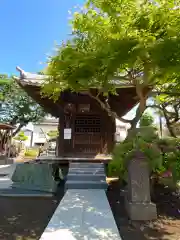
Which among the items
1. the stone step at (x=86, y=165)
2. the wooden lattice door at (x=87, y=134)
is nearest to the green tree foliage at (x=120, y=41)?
the stone step at (x=86, y=165)

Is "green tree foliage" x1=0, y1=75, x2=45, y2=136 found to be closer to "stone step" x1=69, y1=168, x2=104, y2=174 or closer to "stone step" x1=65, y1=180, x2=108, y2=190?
"stone step" x1=69, y1=168, x2=104, y2=174

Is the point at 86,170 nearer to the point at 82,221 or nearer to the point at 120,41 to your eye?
the point at 82,221

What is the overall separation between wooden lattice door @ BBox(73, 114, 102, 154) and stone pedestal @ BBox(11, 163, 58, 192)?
2.15 meters

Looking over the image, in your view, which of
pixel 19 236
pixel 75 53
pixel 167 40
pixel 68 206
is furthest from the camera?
pixel 75 53

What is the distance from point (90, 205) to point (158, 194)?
237 centimetres

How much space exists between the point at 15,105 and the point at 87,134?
1585cm

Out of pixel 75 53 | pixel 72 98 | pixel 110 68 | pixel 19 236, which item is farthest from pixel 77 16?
pixel 19 236

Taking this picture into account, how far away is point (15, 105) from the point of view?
21.6 meters

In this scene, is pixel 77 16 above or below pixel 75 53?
above

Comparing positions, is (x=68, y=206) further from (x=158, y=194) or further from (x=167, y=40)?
(x=167, y=40)

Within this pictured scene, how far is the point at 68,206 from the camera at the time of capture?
3.95 m

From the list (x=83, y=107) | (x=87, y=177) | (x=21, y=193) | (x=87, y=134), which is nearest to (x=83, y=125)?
(x=87, y=134)

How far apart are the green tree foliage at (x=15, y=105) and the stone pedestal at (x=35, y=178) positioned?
636 inches

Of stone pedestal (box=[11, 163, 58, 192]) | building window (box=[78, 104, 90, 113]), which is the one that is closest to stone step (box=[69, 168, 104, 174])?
stone pedestal (box=[11, 163, 58, 192])
